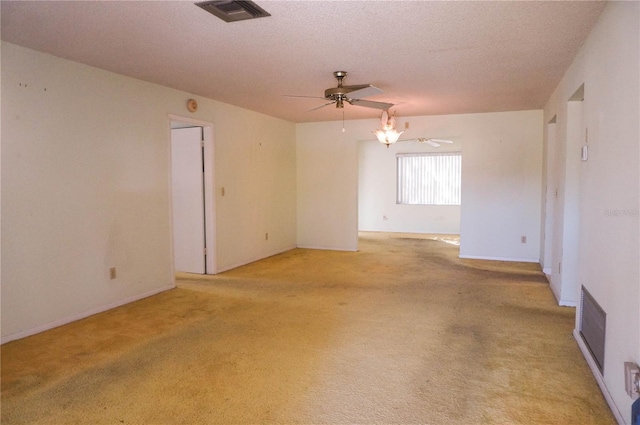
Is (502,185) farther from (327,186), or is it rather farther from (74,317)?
(74,317)

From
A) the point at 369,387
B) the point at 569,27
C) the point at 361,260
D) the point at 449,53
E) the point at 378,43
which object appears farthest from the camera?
the point at 361,260

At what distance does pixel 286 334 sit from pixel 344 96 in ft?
7.51

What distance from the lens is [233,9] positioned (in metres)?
2.61

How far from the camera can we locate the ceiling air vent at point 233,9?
8.27 ft

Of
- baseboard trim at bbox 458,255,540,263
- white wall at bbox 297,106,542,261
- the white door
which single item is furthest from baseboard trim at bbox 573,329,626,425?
the white door

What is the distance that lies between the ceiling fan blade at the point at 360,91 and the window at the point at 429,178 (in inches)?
237

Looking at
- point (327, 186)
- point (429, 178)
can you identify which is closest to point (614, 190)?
point (327, 186)

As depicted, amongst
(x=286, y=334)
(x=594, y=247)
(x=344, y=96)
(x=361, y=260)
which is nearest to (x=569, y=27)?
(x=594, y=247)

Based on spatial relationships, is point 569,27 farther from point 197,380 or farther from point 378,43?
point 197,380

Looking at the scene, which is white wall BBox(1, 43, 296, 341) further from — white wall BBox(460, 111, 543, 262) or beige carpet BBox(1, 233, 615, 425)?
white wall BBox(460, 111, 543, 262)

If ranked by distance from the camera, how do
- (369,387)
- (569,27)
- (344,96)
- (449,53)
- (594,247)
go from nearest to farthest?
(369,387) < (594,247) < (569,27) < (449,53) < (344,96)

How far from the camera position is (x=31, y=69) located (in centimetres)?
343

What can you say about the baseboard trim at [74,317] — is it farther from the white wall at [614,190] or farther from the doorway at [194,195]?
the white wall at [614,190]

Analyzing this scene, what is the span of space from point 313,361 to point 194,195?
343 cm
